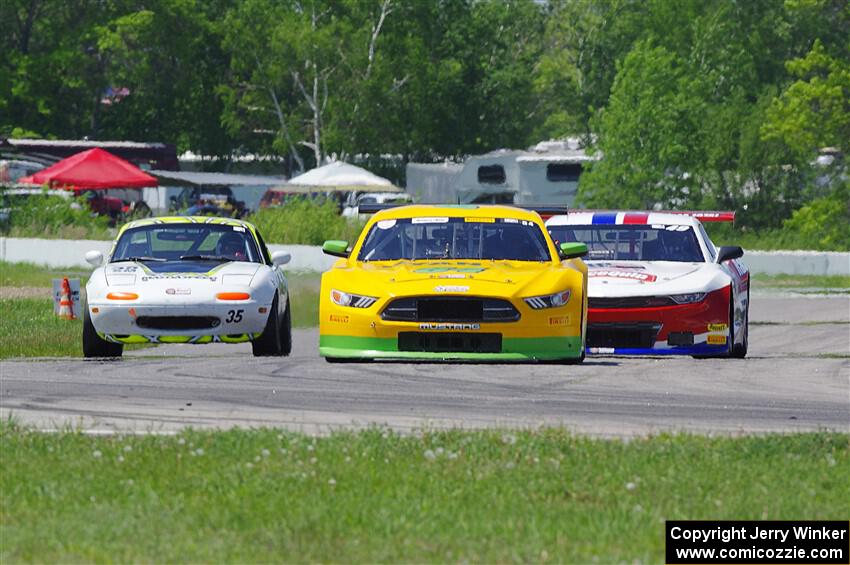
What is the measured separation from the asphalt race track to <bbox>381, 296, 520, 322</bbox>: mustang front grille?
0.55m

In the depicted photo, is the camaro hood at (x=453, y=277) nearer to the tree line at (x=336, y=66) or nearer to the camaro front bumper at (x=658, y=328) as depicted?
the camaro front bumper at (x=658, y=328)

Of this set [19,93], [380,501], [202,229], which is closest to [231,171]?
[19,93]

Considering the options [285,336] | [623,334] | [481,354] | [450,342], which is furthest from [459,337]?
[285,336]

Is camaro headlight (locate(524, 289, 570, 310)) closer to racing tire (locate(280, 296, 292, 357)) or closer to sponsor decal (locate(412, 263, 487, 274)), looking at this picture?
sponsor decal (locate(412, 263, 487, 274))

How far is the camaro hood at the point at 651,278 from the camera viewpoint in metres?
15.8

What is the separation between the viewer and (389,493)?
8.70m

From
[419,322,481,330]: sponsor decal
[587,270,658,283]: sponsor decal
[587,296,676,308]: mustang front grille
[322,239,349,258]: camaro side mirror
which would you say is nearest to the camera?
[419,322,481,330]: sponsor decal

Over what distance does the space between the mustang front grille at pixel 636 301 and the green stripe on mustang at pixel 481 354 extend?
1.66 meters

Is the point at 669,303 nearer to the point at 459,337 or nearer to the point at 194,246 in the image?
the point at 459,337

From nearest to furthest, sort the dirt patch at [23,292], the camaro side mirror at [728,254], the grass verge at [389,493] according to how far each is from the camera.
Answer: the grass verge at [389,493] → the camaro side mirror at [728,254] → the dirt patch at [23,292]

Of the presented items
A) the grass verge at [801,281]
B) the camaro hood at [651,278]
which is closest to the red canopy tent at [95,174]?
the grass verge at [801,281]

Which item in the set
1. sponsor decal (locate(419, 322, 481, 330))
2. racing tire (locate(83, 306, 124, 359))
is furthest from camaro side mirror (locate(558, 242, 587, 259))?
racing tire (locate(83, 306, 124, 359))

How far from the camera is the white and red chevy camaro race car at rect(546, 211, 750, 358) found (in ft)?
51.5

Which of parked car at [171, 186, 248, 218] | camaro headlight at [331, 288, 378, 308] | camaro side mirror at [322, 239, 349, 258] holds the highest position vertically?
camaro side mirror at [322, 239, 349, 258]
